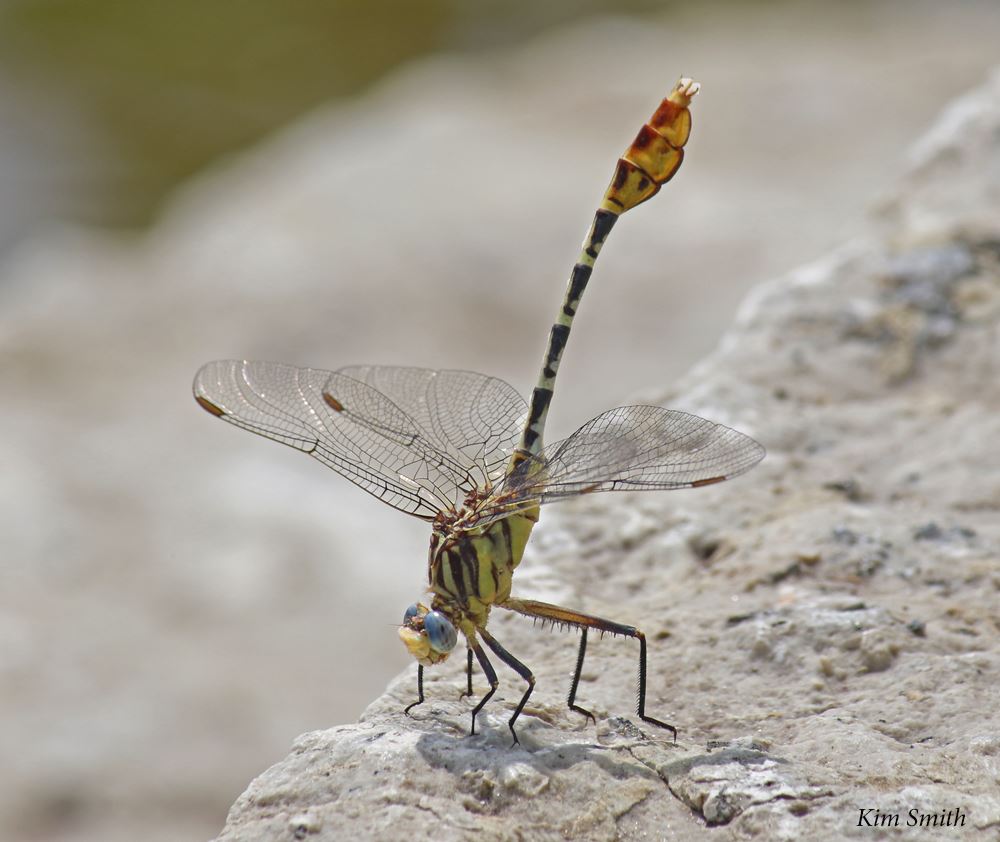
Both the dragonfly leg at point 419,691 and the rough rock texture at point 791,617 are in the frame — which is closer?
the rough rock texture at point 791,617

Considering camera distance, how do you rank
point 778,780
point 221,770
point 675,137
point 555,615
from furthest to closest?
1. point 221,770
2. point 675,137
3. point 555,615
4. point 778,780

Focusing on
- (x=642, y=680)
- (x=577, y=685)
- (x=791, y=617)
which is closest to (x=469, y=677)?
(x=577, y=685)

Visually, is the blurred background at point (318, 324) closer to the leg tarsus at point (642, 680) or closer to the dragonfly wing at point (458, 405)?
the dragonfly wing at point (458, 405)

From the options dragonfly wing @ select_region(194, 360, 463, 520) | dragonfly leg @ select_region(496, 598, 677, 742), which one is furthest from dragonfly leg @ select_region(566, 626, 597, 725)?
dragonfly wing @ select_region(194, 360, 463, 520)

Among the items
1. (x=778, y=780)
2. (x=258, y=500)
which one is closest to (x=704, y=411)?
(x=778, y=780)

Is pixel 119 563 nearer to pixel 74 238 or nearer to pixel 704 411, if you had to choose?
pixel 704 411

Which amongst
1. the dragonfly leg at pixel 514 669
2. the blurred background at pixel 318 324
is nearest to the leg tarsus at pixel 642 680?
the dragonfly leg at pixel 514 669

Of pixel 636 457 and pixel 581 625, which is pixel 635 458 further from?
pixel 581 625

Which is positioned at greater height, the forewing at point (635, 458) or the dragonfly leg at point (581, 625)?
the forewing at point (635, 458)
